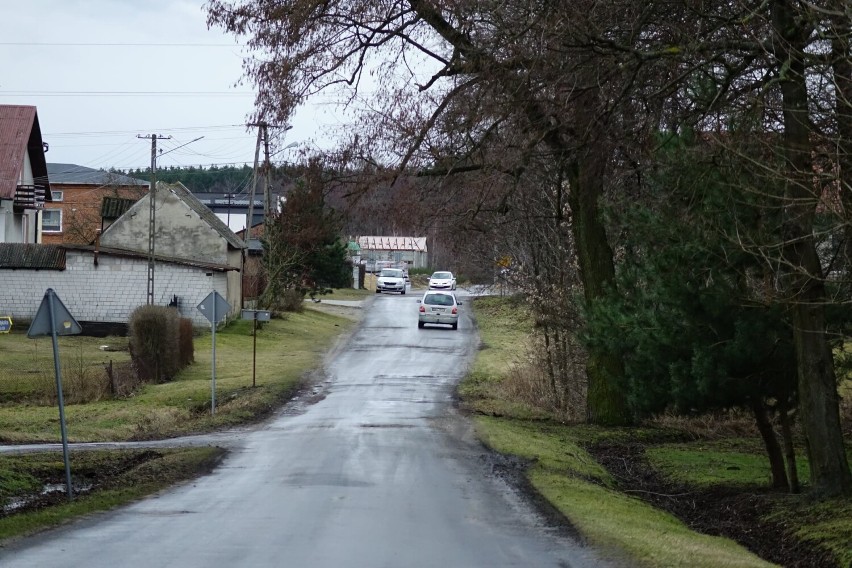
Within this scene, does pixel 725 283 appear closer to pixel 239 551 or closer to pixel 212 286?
pixel 239 551

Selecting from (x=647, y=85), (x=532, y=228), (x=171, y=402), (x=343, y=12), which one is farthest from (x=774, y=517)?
(x=171, y=402)

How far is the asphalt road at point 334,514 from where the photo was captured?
8.63 m

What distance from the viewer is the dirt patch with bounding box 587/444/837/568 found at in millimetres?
10266

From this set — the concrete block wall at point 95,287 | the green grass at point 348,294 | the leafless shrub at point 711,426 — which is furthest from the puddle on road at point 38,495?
the green grass at point 348,294

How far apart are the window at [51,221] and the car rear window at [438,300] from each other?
34.3m

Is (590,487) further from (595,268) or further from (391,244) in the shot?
(391,244)

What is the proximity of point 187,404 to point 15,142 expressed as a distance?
27.0m

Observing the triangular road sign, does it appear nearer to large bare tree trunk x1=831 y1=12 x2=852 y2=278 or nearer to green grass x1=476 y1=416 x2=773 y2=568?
green grass x1=476 y1=416 x2=773 y2=568

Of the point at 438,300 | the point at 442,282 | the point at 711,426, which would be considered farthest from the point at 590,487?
the point at 442,282

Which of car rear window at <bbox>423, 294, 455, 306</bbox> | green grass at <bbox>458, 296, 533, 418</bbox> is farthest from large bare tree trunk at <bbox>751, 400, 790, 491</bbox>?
car rear window at <bbox>423, 294, 455, 306</bbox>

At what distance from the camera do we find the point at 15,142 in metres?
48.8

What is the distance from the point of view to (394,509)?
37.2ft

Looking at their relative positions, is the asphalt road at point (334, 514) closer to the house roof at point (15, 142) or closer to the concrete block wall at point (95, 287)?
the concrete block wall at point (95, 287)

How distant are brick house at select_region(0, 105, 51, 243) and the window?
2143cm
